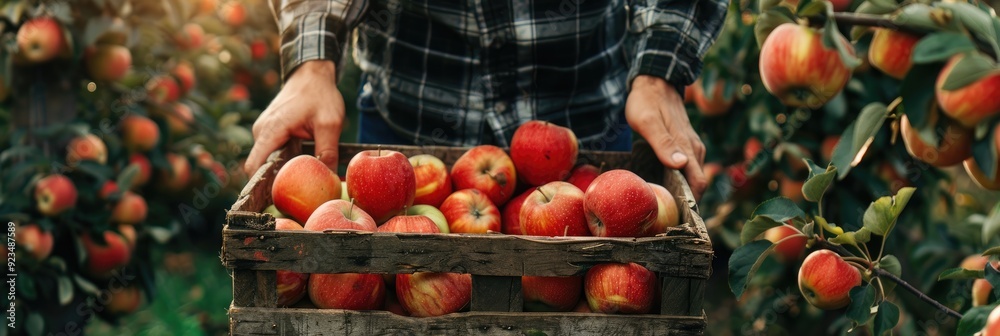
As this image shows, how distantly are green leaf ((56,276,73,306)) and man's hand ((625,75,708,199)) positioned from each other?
177 centimetres

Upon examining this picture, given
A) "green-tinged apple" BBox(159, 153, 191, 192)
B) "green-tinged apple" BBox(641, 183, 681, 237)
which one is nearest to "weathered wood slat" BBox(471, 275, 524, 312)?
"green-tinged apple" BBox(641, 183, 681, 237)

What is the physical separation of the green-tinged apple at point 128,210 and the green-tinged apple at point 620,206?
209cm

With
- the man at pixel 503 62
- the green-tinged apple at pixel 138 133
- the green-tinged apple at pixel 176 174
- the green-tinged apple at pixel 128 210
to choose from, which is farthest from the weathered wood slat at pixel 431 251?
the green-tinged apple at pixel 176 174

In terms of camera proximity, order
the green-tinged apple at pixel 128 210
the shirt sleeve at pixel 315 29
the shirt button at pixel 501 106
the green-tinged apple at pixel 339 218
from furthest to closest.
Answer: the green-tinged apple at pixel 128 210
the shirt button at pixel 501 106
the shirt sleeve at pixel 315 29
the green-tinged apple at pixel 339 218

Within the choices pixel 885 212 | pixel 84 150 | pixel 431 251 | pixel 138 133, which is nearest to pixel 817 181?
pixel 885 212

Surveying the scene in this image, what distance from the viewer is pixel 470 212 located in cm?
157

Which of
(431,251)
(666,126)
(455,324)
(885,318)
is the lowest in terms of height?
(885,318)

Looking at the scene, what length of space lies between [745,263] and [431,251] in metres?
0.49

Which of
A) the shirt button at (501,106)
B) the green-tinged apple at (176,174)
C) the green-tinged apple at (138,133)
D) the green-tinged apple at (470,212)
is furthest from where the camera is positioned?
the green-tinged apple at (176,174)

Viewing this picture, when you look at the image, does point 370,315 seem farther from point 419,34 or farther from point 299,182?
point 419,34

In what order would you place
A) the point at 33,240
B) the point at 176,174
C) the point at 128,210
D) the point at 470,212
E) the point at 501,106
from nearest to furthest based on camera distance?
the point at 470,212 → the point at 501,106 → the point at 33,240 → the point at 128,210 → the point at 176,174

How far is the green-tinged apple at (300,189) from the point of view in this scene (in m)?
1.49

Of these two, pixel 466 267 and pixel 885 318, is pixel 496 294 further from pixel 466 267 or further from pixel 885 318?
pixel 885 318

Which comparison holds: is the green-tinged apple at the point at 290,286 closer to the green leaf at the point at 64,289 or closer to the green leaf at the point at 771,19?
the green leaf at the point at 771,19
